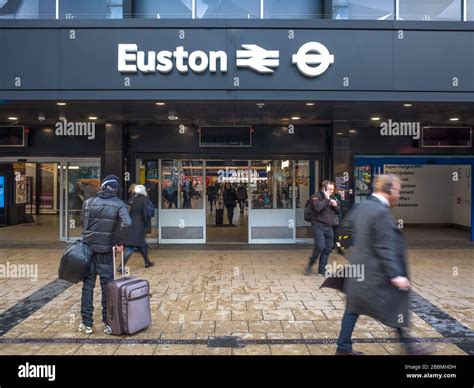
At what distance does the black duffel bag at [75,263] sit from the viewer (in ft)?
14.4

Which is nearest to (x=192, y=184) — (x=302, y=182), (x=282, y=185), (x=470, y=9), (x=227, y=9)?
(x=282, y=185)

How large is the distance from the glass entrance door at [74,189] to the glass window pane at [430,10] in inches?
336

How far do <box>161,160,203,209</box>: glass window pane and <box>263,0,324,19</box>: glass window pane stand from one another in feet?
14.0

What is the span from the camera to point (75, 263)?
4395 mm

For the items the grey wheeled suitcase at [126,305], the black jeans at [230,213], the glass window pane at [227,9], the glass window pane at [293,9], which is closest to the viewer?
the grey wheeled suitcase at [126,305]

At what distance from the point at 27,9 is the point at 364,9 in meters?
6.81

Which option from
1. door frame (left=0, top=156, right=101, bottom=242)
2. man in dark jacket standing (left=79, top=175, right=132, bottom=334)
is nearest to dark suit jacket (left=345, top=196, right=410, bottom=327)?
man in dark jacket standing (left=79, top=175, right=132, bottom=334)

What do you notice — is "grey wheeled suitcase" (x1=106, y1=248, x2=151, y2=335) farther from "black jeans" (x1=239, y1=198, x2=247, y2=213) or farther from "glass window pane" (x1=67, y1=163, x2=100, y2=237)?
"glass window pane" (x1=67, y1=163, x2=100, y2=237)

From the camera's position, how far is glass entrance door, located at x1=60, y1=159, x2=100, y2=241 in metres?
11.5

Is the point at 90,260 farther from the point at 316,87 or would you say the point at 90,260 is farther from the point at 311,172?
the point at 311,172

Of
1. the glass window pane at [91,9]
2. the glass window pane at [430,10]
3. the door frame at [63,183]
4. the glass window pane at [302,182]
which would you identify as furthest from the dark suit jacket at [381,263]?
the door frame at [63,183]

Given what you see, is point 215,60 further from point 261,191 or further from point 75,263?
point 261,191

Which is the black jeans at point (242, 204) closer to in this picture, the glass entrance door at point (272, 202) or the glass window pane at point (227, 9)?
the glass entrance door at point (272, 202)
